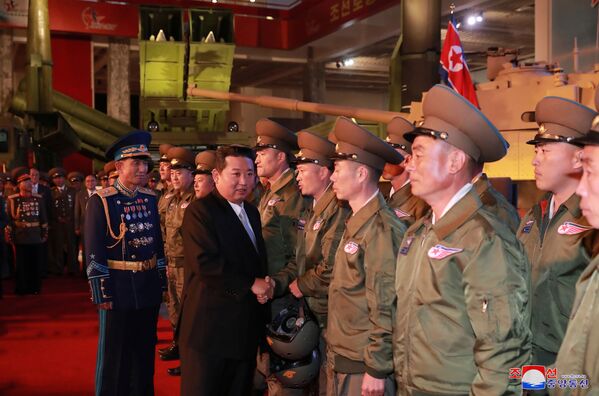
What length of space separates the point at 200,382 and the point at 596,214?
2.52 metres

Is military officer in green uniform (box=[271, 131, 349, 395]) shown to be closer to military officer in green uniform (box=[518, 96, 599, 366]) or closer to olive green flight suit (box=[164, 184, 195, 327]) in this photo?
military officer in green uniform (box=[518, 96, 599, 366])

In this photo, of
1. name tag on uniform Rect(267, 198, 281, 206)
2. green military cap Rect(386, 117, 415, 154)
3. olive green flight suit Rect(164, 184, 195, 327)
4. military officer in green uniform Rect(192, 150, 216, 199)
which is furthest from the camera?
olive green flight suit Rect(164, 184, 195, 327)

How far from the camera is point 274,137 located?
5508 millimetres

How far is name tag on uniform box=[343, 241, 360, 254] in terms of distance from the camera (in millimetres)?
3352

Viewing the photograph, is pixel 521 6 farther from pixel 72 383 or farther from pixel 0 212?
pixel 72 383

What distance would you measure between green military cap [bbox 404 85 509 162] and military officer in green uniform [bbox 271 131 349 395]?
1.26 metres

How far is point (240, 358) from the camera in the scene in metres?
4.02

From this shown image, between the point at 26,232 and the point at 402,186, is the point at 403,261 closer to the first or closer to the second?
the point at 402,186

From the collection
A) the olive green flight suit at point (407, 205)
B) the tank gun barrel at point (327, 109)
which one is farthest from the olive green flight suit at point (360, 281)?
the tank gun barrel at point (327, 109)

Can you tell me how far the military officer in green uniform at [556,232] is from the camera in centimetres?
306

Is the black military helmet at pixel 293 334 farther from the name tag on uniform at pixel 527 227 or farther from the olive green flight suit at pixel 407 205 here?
the name tag on uniform at pixel 527 227

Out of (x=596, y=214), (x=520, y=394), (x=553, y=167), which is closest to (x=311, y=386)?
(x=553, y=167)

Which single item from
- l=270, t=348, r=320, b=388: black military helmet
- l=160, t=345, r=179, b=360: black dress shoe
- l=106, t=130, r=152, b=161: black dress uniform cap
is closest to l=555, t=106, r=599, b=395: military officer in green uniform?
l=270, t=348, r=320, b=388: black military helmet

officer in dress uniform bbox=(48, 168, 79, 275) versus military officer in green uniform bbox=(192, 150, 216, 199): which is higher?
military officer in green uniform bbox=(192, 150, 216, 199)
